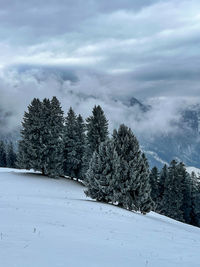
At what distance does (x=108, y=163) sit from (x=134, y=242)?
51.1ft

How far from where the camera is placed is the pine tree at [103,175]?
91.7 feet

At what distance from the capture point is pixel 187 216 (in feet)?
219

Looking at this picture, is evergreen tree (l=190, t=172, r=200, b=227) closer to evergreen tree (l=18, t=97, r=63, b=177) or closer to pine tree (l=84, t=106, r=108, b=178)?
pine tree (l=84, t=106, r=108, b=178)

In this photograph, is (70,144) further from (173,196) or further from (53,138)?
(173,196)

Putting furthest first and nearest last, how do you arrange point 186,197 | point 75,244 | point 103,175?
point 186,197 → point 103,175 → point 75,244

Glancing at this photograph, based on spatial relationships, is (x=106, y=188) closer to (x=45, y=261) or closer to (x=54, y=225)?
(x=54, y=225)

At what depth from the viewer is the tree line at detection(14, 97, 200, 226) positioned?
28812 mm

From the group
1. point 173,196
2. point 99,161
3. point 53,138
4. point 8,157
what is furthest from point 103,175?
point 8,157

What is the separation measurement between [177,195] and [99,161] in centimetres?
3915

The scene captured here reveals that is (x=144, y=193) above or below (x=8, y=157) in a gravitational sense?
below

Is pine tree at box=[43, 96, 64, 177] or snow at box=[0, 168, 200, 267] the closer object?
snow at box=[0, 168, 200, 267]

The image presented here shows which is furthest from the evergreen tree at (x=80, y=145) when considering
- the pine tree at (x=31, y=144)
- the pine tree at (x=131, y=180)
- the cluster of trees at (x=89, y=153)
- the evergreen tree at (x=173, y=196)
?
the evergreen tree at (x=173, y=196)

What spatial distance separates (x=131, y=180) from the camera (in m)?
29.1

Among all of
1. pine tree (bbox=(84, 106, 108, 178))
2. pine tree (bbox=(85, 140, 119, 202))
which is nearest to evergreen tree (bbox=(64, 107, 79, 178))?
pine tree (bbox=(84, 106, 108, 178))
